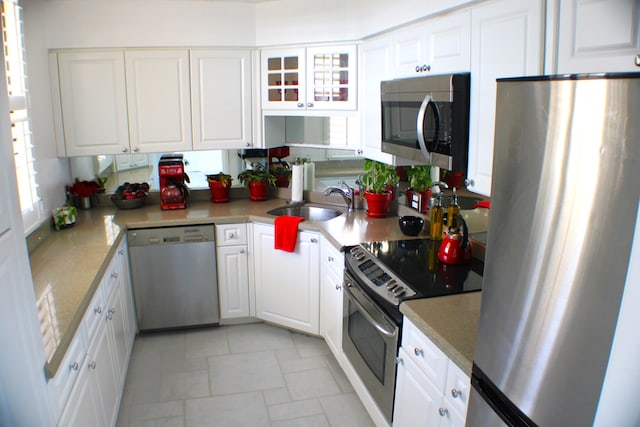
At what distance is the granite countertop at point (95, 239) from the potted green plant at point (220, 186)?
0.21 ft

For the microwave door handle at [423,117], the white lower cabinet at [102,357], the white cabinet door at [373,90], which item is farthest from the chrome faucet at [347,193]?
the white lower cabinet at [102,357]

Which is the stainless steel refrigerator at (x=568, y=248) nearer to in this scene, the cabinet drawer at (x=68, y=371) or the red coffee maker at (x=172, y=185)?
the cabinet drawer at (x=68, y=371)

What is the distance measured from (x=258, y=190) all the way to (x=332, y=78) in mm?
1113

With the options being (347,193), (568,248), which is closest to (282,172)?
(347,193)

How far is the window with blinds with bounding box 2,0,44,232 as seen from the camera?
283cm

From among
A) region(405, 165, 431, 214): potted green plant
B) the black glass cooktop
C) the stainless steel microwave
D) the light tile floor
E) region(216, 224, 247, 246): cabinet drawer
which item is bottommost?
the light tile floor

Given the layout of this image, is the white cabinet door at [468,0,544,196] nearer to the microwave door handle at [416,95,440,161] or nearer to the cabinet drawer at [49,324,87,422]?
the microwave door handle at [416,95,440,161]

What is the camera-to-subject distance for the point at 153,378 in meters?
3.19

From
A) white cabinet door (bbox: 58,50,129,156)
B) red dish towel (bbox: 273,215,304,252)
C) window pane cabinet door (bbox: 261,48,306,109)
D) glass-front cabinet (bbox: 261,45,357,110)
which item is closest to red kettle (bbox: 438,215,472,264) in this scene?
red dish towel (bbox: 273,215,304,252)

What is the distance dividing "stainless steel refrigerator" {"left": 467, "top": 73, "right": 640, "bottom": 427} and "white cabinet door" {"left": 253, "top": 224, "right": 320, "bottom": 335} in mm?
2194

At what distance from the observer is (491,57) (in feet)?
6.53

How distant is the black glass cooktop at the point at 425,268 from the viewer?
7.33 ft

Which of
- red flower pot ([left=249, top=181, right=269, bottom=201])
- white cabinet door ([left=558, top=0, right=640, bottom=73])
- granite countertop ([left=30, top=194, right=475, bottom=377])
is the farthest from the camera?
red flower pot ([left=249, top=181, right=269, bottom=201])

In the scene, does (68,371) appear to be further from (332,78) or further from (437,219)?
(332,78)
